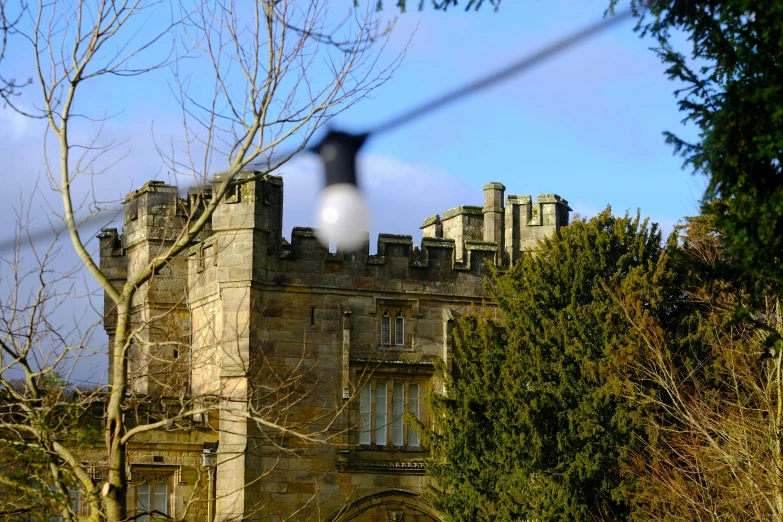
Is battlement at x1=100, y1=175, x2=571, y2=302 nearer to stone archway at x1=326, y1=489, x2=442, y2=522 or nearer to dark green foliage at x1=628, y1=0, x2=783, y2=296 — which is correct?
stone archway at x1=326, y1=489, x2=442, y2=522

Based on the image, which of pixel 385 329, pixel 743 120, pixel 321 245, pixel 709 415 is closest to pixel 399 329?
pixel 385 329

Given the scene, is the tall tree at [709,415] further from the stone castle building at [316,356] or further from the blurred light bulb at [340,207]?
the blurred light bulb at [340,207]

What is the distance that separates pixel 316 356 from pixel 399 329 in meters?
1.60

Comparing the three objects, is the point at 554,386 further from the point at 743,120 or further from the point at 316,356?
the point at 743,120

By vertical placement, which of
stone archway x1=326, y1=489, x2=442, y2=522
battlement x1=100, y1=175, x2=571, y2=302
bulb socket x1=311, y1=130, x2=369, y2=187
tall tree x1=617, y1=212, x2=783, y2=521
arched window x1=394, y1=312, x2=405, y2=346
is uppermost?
battlement x1=100, y1=175, x2=571, y2=302

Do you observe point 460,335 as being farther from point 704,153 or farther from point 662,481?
point 704,153

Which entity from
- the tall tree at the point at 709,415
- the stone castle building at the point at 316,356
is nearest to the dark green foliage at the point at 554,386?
the tall tree at the point at 709,415

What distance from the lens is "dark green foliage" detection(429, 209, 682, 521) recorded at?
824 inches

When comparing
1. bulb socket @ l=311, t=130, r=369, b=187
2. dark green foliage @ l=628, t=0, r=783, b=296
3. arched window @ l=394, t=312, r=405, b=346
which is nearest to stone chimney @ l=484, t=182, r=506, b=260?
arched window @ l=394, t=312, r=405, b=346

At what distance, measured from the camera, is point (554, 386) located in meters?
21.5

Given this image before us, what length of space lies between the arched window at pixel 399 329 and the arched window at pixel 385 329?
106mm

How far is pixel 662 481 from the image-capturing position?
19875 mm

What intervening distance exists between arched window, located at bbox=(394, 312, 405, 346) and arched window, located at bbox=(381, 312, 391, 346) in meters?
0.11

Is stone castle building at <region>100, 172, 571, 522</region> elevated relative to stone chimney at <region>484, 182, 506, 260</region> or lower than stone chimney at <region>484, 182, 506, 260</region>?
lower
